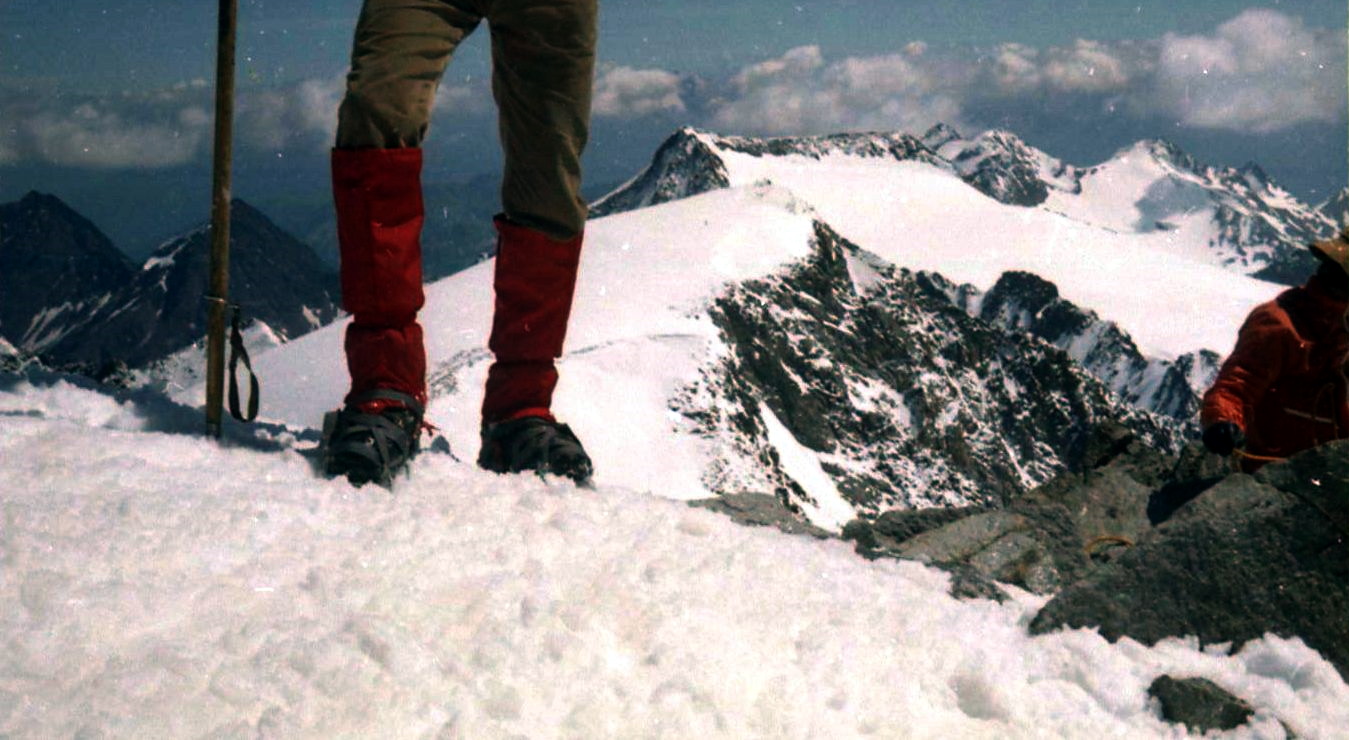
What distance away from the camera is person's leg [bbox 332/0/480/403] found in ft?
11.9

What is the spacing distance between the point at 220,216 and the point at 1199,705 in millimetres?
3754

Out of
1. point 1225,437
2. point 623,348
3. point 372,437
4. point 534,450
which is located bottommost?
point 623,348

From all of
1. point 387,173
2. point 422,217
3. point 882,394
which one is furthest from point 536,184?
point 882,394

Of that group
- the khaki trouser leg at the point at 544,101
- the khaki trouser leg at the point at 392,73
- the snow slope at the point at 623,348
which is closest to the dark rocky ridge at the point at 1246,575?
the khaki trouser leg at the point at 544,101

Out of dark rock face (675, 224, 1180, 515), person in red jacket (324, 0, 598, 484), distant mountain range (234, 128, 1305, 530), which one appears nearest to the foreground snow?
person in red jacket (324, 0, 598, 484)

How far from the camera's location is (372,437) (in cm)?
364

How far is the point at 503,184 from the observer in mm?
4199

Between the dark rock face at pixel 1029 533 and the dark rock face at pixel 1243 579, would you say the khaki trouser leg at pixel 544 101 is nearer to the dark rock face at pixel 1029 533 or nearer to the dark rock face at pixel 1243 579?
the dark rock face at pixel 1029 533

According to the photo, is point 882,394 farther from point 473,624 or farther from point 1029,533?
point 473,624

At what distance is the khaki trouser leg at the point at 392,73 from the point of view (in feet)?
11.8

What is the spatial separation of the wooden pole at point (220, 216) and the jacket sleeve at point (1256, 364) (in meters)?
5.36

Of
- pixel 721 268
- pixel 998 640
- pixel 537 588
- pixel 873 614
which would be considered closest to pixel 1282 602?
pixel 998 640

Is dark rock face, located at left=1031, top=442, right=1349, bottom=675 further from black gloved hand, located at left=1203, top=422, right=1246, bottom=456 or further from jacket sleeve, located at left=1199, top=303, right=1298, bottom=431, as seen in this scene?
jacket sleeve, located at left=1199, top=303, right=1298, bottom=431

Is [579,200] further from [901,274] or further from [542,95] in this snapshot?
[901,274]
